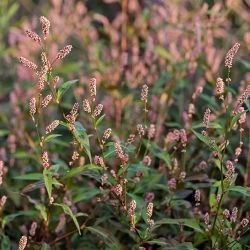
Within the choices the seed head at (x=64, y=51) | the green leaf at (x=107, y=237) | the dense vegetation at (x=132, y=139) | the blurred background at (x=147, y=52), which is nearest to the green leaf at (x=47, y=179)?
the dense vegetation at (x=132, y=139)

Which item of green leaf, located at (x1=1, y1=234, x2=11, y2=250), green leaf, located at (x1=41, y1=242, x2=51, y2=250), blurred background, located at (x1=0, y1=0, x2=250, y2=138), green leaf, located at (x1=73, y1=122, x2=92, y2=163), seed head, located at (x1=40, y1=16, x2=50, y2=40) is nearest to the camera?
seed head, located at (x1=40, y1=16, x2=50, y2=40)

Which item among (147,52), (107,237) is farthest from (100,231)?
(147,52)

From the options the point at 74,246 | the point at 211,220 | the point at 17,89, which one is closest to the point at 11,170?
the point at 17,89

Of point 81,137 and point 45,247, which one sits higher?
point 81,137

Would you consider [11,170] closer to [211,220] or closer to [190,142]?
[190,142]

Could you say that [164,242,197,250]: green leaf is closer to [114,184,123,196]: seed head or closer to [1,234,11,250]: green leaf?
[114,184,123,196]: seed head

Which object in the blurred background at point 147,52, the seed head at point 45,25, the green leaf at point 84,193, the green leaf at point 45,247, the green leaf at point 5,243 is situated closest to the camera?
the seed head at point 45,25

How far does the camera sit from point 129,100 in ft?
11.3

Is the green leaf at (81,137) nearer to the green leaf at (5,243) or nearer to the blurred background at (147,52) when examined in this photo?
Answer: the green leaf at (5,243)

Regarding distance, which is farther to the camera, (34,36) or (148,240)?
(148,240)

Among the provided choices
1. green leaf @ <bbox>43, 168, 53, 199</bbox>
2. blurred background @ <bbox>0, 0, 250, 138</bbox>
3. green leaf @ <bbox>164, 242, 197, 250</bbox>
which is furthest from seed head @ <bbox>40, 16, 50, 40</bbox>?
blurred background @ <bbox>0, 0, 250, 138</bbox>

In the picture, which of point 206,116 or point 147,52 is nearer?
point 206,116

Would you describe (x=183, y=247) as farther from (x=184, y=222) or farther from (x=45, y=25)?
(x=45, y=25)

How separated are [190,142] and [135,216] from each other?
2.52 feet
